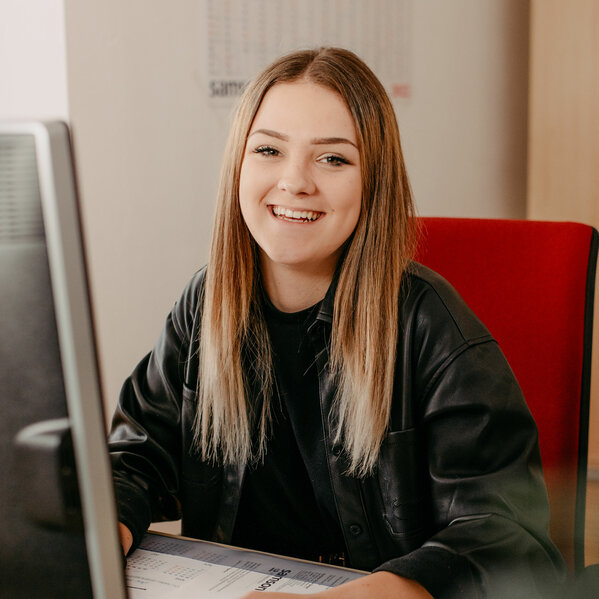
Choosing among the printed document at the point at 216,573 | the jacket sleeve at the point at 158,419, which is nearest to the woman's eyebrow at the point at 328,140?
the jacket sleeve at the point at 158,419

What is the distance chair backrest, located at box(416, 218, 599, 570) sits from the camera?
1.17 metres

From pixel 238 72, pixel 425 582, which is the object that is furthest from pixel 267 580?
pixel 238 72

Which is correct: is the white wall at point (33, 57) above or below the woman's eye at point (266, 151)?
above

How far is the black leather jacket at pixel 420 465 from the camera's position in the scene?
905mm

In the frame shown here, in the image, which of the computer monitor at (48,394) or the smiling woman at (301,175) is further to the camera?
the smiling woman at (301,175)

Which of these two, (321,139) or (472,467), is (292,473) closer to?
(472,467)

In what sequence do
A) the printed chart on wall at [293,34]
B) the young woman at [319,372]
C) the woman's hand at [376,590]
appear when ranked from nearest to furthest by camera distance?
the woman's hand at [376,590] < the young woman at [319,372] < the printed chart on wall at [293,34]

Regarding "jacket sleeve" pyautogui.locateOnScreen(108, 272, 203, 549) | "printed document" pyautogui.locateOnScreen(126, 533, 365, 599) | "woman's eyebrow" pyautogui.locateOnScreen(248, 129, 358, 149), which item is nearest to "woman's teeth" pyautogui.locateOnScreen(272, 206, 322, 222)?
"woman's eyebrow" pyautogui.locateOnScreen(248, 129, 358, 149)

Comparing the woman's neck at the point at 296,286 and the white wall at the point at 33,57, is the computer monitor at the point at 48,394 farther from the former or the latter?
the white wall at the point at 33,57

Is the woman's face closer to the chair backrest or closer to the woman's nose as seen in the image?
the woman's nose

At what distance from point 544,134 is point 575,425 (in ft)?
5.62

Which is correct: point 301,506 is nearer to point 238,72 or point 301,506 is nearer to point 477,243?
point 477,243

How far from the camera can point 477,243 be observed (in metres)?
1.29

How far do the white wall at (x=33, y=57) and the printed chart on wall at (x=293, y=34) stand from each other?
38cm
